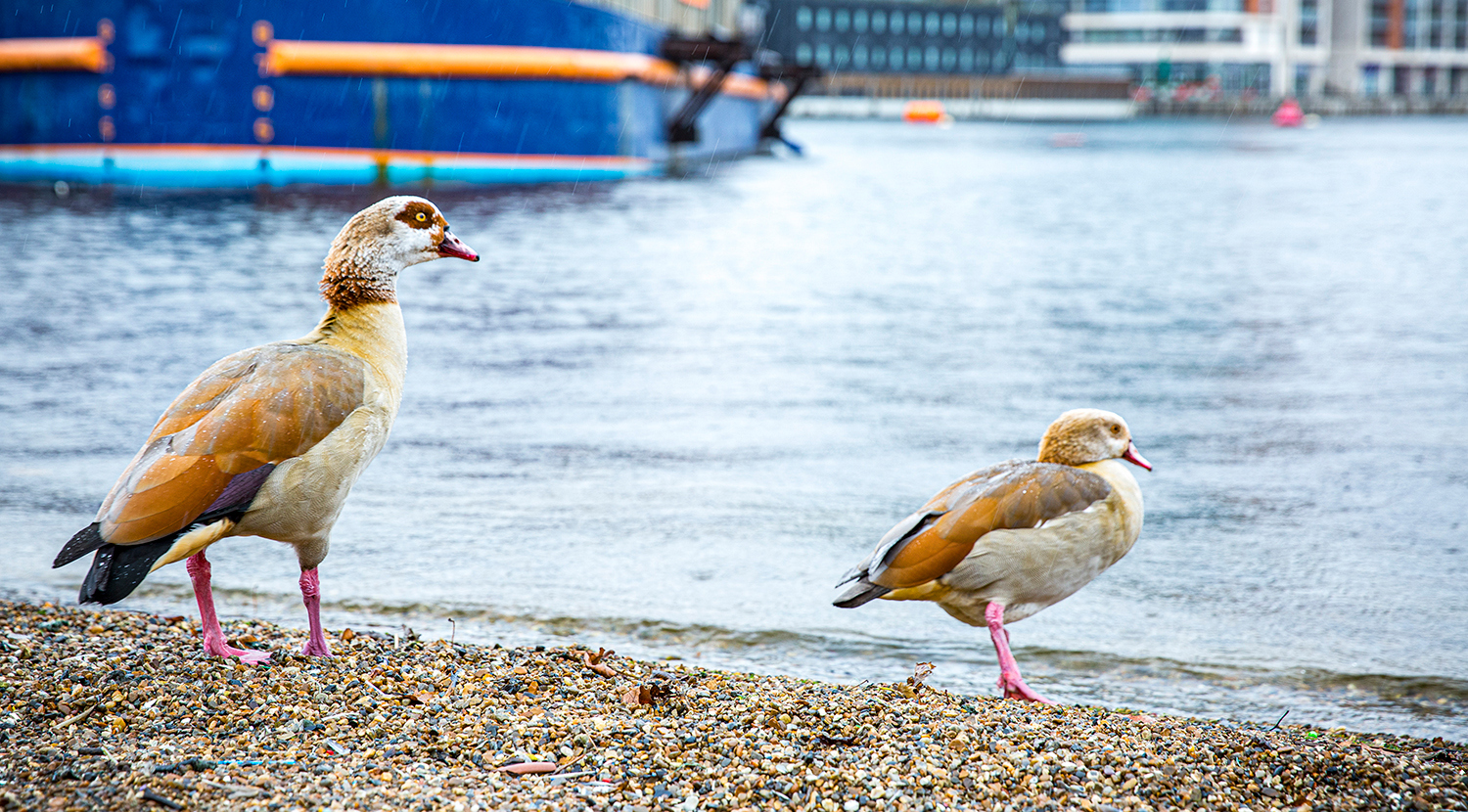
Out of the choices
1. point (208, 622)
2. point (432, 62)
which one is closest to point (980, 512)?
point (208, 622)

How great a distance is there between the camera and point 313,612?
4559 millimetres

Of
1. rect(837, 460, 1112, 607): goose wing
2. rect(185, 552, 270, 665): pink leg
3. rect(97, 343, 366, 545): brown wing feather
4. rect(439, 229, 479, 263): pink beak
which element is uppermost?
rect(439, 229, 479, 263): pink beak

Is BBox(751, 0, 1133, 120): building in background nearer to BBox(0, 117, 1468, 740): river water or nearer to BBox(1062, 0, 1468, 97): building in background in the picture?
BBox(1062, 0, 1468, 97): building in background

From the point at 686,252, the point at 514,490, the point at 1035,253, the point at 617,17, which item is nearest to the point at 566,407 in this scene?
the point at 514,490

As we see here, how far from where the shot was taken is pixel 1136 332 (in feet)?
48.1

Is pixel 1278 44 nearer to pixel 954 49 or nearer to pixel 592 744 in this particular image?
pixel 954 49

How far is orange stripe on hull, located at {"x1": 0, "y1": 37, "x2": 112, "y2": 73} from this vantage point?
35906 millimetres

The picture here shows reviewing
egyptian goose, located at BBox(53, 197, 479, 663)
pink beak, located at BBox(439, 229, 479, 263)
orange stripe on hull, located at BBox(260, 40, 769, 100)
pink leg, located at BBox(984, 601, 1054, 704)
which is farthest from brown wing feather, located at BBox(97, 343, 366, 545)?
orange stripe on hull, located at BBox(260, 40, 769, 100)

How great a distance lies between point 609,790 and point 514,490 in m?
4.50

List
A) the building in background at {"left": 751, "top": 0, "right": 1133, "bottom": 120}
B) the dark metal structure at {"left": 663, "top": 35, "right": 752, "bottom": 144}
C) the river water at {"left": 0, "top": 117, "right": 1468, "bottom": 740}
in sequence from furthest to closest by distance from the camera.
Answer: the building in background at {"left": 751, "top": 0, "right": 1133, "bottom": 120}, the dark metal structure at {"left": 663, "top": 35, "right": 752, "bottom": 144}, the river water at {"left": 0, "top": 117, "right": 1468, "bottom": 740}

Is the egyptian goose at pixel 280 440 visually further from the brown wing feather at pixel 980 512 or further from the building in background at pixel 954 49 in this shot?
the building in background at pixel 954 49

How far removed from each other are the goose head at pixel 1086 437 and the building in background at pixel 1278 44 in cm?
14405

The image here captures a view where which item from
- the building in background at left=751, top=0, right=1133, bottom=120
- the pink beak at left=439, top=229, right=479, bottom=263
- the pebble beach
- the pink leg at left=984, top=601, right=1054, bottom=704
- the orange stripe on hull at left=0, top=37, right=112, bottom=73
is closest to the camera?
the pebble beach

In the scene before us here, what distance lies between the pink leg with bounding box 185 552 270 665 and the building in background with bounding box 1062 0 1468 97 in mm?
145467
